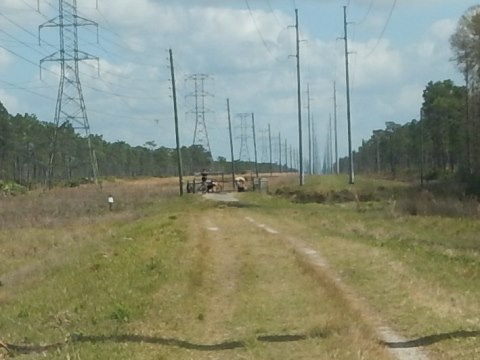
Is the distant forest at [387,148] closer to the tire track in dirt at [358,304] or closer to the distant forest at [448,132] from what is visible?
the distant forest at [448,132]

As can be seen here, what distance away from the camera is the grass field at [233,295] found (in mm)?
11828

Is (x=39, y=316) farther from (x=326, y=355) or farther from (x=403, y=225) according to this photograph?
(x=403, y=225)

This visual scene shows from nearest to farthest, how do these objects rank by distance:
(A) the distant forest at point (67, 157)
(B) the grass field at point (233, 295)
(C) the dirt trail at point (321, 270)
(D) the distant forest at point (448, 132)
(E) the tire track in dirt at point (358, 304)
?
1. (E) the tire track in dirt at point (358, 304)
2. (C) the dirt trail at point (321, 270)
3. (B) the grass field at point (233, 295)
4. (D) the distant forest at point (448, 132)
5. (A) the distant forest at point (67, 157)

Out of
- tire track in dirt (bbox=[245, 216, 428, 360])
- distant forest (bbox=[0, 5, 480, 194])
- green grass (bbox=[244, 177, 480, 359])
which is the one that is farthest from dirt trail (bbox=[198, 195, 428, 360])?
distant forest (bbox=[0, 5, 480, 194])

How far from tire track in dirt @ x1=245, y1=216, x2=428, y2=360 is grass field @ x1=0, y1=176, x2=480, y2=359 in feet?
0.35

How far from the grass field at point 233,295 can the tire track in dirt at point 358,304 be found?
0.11 metres

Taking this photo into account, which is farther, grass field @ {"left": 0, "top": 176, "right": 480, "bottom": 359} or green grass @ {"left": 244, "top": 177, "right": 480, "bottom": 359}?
green grass @ {"left": 244, "top": 177, "right": 480, "bottom": 359}

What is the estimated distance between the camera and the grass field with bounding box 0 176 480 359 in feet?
38.8

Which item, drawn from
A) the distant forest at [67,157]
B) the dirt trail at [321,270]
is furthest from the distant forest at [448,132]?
the dirt trail at [321,270]

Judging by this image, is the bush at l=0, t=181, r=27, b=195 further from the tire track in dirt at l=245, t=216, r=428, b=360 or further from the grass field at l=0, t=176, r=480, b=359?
the tire track in dirt at l=245, t=216, r=428, b=360

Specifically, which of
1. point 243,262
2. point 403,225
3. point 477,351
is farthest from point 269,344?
point 403,225

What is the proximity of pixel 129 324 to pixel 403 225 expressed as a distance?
2598 centimetres

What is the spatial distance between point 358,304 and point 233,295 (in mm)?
2473

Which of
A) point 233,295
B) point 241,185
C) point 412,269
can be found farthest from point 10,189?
point 233,295
